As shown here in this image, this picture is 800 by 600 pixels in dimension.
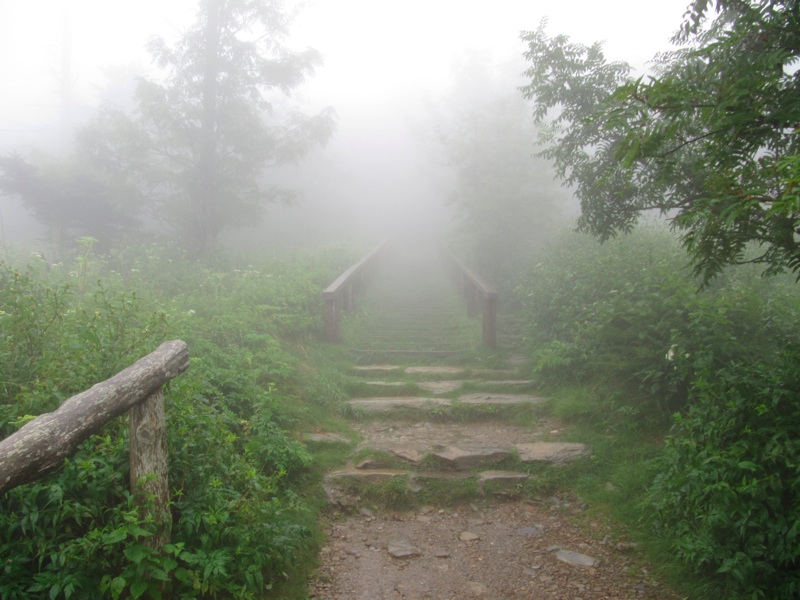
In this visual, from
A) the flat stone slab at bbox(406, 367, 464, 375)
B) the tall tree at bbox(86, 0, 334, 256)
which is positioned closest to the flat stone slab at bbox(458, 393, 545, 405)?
the flat stone slab at bbox(406, 367, 464, 375)

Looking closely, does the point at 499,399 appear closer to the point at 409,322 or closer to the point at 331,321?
the point at 331,321

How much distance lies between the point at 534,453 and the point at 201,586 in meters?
3.31

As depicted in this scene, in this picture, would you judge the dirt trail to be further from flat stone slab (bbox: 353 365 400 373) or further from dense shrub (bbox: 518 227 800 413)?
dense shrub (bbox: 518 227 800 413)

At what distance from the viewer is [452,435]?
5820 millimetres

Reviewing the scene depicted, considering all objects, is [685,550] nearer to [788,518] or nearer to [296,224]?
[788,518]

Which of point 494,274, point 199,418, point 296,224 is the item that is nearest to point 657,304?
point 199,418

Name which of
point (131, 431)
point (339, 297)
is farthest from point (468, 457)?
point (339, 297)

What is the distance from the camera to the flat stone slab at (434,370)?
7566mm

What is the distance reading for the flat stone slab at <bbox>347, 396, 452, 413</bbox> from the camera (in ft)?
20.7

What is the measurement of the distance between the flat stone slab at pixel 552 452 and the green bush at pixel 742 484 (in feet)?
3.79

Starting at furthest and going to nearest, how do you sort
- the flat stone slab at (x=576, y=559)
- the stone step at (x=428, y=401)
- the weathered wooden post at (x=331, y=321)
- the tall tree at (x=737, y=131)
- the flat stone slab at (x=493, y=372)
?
the weathered wooden post at (x=331, y=321) < the flat stone slab at (x=493, y=372) < the stone step at (x=428, y=401) < the flat stone slab at (x=576, y=559) < the tall tree at (x=737, y=131)

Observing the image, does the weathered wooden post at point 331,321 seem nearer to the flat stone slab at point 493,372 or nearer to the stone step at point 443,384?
the stone step at point 443,384

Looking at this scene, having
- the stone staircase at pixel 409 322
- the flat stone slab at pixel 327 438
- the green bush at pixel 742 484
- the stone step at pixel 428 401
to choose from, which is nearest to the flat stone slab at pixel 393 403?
the stone step at pixel 428 401

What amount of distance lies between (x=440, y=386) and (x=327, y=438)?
206 centimetres
